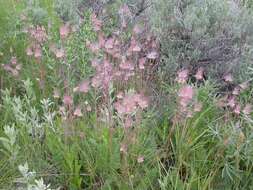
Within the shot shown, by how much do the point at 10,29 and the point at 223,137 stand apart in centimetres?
235

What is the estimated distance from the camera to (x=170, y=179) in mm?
2252

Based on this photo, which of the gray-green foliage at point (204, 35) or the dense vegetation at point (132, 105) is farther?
the gray-green foliage at point (204, 35)

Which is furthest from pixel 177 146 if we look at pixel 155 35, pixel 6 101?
pixel 155 35

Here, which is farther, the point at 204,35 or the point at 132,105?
the point at 204,35

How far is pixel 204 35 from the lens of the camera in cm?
359

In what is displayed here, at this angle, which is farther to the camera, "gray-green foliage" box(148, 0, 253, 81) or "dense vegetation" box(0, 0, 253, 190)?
"gray-green foliage" box(148, 0, 253, 81)

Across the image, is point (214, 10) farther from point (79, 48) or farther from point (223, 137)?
point (223, 137)

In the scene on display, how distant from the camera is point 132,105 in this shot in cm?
219

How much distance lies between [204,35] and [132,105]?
5.35 feet

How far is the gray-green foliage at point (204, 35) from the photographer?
3551 mm

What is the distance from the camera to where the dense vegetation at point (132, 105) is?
2357 mm

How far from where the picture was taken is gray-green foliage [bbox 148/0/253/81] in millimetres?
3551

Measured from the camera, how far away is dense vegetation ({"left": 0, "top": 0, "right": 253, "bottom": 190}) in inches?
92.8

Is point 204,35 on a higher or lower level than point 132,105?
lower
